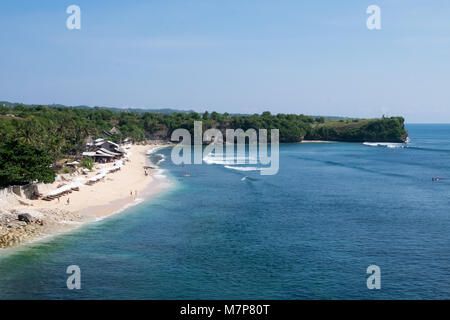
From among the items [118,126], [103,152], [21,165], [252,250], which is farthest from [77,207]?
[118,126]

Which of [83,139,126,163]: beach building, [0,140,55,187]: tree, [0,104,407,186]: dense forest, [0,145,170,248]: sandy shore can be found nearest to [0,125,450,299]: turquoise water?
[0,145,170,248]: sandy shore

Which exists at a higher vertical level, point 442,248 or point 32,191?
point 32,191

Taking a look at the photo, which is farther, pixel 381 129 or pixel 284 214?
pixel 381 129

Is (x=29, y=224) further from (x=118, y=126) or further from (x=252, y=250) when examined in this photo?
(x=118, y=126)

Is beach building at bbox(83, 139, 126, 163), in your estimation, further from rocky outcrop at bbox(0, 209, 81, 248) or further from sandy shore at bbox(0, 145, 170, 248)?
rocky outcrop at bbox(0, 209, 81, 248)

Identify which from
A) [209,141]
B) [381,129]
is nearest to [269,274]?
[209,141]

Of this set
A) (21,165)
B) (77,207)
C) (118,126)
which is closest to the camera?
(21,165)

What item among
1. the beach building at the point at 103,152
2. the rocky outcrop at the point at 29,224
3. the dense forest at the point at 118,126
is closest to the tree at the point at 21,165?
the rocky outcrop at the point at 29,224

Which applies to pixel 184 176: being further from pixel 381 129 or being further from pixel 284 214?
pixel 381 129
